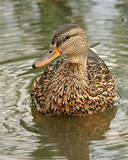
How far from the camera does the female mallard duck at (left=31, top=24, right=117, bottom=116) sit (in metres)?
5.97

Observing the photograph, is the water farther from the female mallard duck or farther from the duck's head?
the duck's head

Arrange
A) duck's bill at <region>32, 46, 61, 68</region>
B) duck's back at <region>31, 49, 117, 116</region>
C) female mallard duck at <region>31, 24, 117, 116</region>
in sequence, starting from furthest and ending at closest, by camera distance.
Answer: duck's back at <region>31, 49, 117, 116</region>
female mallard duck at <region>31, 24, 117, 116</region>
duck's bill at <region>32, 46, 61, 68</region>

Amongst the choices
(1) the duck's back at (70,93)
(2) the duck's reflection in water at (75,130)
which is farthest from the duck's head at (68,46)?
(2) the duck's reflection in water at (75,130)

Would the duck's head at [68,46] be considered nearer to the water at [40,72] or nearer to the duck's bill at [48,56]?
the duck's bill at [48,56]

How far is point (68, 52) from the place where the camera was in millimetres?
6031

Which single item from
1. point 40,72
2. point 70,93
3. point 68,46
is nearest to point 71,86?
point 70,93

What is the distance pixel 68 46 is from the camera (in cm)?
598

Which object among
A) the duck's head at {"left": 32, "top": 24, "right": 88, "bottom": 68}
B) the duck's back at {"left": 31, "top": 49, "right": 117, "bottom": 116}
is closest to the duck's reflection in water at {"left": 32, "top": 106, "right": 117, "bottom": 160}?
the duck's back at {"left": 31, "top": 49, "right": 117, "bottom": 116}

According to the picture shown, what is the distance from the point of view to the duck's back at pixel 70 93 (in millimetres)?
6125

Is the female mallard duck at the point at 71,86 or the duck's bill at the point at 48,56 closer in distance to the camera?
the duck's bill at the point at 48,56

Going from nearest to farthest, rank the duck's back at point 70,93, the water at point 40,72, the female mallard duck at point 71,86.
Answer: the water at point 40,72, the female mallard duck at point 71,86, the duck's back at point 70,93

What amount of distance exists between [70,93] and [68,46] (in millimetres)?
727

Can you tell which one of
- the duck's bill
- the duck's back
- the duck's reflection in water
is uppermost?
the duck's bill

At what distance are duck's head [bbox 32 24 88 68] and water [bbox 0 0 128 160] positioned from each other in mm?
955
